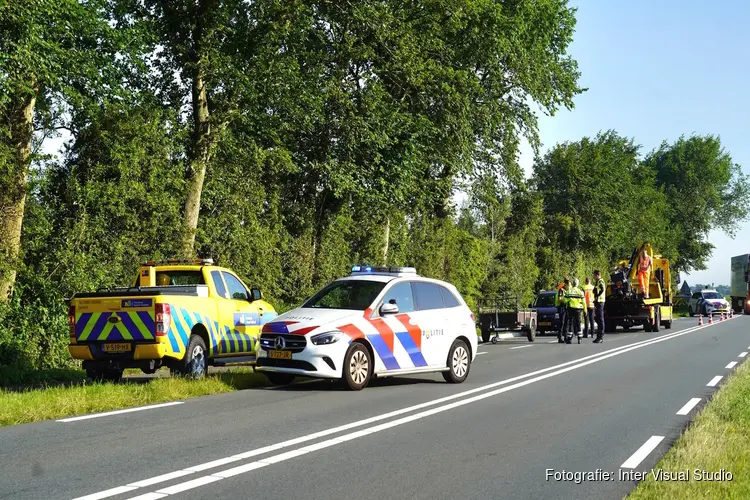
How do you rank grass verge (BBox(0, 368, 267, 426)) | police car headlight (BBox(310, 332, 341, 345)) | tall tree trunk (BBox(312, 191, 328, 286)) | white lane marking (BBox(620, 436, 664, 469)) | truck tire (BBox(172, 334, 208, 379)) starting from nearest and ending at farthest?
white lane marking (BBox(620, 436, 664, 469))
grass verge (BBox(0, 368, 267, 426))
police car headlight (BBox(310, 332, 341, 345))
truck tire (BBox(172, 334, 208, 379))
tall tree trunk (BBox(312, 191, 328, 286))

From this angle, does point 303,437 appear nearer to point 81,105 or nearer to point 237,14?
point 81,105

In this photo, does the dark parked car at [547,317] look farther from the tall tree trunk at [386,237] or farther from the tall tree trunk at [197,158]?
the tall tree trunk at [197,158]

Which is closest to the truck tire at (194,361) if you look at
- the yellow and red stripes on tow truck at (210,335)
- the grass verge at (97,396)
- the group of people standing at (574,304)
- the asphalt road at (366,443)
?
the yellow and red stripes on tow truck at (210,335)

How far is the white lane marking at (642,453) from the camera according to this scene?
7.83 meters

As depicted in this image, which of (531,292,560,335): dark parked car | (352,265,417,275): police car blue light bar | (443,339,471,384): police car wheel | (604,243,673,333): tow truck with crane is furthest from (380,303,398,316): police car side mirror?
(604,243,673,333): tow truck with crane

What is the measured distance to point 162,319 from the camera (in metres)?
13.0

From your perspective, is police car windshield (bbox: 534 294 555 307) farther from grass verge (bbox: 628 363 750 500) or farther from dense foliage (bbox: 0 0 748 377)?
grass verge (bbox: 628 363 750 500)

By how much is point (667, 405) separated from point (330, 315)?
4.91 meters

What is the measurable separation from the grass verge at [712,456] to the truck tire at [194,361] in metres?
7.40

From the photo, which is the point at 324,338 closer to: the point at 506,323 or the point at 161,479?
the point at 161,479

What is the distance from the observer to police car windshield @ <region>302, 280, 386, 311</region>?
1384cm

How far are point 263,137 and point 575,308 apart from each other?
34.2 feet

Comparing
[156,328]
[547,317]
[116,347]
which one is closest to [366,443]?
[156,328]

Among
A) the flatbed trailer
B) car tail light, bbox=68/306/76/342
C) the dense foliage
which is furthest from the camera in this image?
the flatbed trailer
